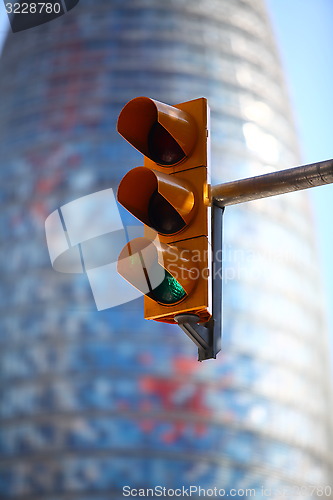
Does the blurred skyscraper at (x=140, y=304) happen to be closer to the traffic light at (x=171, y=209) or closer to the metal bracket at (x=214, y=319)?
the metal bracket at (x=214, y=319)

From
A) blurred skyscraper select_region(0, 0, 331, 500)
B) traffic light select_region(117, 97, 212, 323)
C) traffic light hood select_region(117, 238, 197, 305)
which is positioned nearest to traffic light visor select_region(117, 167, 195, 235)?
traffic light select_region(117, 97, 212, 323)

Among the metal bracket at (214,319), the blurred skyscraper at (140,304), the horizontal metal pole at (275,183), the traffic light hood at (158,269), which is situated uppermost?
the horizontal metal pole at (275,183)

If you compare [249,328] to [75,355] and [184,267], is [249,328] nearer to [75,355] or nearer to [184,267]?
[75,355]

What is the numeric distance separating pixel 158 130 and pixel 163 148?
0.12 metres

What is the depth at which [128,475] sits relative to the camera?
43.5 metres

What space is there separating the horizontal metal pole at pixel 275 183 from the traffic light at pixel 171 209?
0.35 feet

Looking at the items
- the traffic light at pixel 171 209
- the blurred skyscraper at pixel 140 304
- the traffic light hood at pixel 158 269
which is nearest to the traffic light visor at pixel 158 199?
the traffic light at pixel 171 209

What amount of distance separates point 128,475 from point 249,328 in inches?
434

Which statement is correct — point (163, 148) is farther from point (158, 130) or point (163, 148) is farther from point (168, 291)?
point (168, 291)

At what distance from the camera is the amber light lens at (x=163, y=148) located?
417 centimetres

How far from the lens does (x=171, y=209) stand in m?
4.06

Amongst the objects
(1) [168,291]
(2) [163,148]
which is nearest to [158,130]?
(2) [163,148]

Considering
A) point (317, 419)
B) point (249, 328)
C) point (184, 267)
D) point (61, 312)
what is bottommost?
point (317, 419)

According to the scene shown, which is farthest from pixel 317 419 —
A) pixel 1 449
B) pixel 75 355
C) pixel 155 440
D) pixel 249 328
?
pixel 1 449
